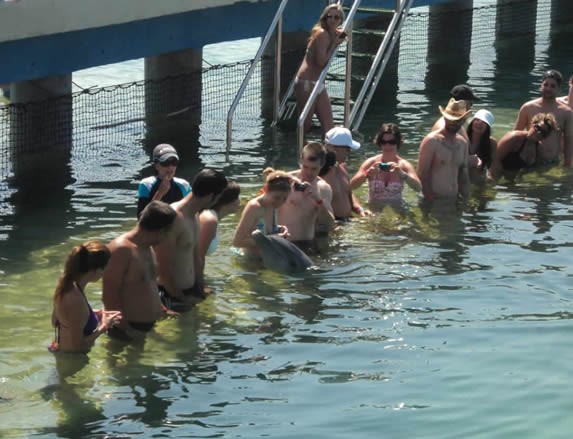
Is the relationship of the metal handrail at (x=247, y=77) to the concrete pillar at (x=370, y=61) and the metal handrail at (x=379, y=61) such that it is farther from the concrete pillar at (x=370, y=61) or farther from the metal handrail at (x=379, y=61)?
the concrete pillar at (x=370, y=61)

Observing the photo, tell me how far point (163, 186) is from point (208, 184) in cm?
145

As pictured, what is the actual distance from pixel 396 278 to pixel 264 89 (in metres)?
8.63

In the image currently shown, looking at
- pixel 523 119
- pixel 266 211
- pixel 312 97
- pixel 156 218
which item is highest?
pixel 312 97

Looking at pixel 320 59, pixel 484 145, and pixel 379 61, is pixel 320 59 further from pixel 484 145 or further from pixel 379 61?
pixel 484 145

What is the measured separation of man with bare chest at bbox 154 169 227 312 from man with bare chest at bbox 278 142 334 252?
5.92ft

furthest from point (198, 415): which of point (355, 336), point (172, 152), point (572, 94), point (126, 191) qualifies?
point (572, 94)

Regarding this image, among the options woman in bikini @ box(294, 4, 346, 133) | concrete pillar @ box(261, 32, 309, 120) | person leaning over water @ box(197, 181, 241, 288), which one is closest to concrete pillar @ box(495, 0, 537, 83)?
concrete pillar @ box(261, 32, 309, 120)

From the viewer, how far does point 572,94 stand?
16.1 meters

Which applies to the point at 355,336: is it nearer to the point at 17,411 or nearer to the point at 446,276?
the point at 446,276

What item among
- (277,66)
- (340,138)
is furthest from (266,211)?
(277,66)

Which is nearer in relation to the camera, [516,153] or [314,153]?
[314,153]

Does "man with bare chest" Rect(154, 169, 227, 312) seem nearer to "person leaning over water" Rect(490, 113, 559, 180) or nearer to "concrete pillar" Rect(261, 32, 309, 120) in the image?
"person leaning over water" Rect(490, 113, 559, 180)

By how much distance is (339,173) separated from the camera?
12820mm

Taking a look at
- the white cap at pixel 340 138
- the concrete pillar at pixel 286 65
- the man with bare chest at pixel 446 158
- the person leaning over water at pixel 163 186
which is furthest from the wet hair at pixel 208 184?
the concrete pillar at pixel 286 65
